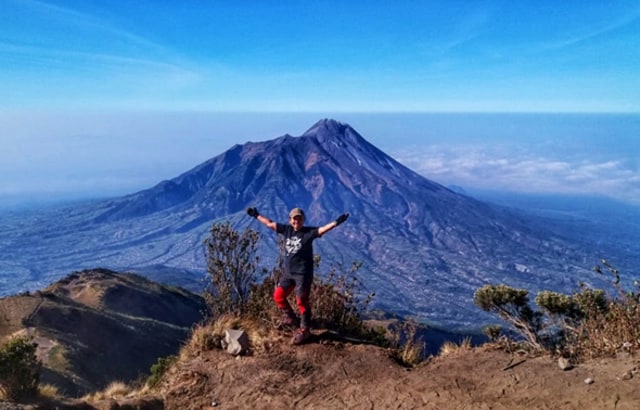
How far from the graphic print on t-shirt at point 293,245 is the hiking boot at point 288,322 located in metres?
0.97

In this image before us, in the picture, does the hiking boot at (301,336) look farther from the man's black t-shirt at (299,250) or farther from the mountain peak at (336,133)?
the mountain peak at (336,133)

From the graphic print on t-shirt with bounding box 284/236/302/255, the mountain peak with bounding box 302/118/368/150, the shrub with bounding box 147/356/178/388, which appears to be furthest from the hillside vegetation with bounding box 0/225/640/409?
the mountain peak with bounding box 302/118/368/150

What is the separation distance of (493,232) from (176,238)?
80346mm

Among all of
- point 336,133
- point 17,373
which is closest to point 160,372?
point 17,373

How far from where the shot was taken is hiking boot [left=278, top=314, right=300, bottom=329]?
303 inches

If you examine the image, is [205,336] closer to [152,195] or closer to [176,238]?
[176,238]

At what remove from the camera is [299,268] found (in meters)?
7.39

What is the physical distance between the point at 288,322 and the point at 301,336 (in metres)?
0.52

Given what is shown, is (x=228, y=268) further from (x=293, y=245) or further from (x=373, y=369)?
(x=373, y=369)

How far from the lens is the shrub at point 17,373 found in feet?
30.1

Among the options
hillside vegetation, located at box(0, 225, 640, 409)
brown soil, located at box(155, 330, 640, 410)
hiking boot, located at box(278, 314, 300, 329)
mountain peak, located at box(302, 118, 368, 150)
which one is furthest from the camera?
mountain peak, located at box(302, 118, 368, 150)

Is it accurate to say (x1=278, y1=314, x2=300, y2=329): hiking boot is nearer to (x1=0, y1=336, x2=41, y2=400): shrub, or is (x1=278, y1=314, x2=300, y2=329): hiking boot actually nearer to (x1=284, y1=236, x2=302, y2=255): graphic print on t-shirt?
(x1=284, y1=236, x2=302, y2=255): graphic print on t-shirt

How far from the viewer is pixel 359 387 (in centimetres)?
628

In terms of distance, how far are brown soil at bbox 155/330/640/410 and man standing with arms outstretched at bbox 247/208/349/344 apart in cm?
33
